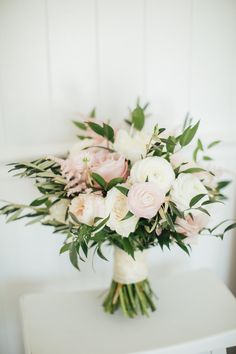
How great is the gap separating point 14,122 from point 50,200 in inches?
11.8

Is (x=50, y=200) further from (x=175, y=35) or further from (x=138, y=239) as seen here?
(x=175, y=35)

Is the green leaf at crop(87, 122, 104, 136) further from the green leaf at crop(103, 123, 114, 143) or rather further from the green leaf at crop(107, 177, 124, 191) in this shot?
the green leaf at crop(107, 177, 124, 191)

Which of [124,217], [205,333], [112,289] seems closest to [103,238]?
[124,217]

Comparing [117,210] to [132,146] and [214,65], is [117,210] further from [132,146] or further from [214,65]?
[214,65]

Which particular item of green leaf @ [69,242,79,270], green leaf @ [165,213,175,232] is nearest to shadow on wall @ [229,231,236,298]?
green leaf @ [165,213,175,232]

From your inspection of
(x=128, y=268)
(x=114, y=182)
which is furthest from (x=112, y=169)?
(x=128, y=268)

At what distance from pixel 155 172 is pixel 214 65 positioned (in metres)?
0.59

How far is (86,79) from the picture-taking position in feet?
3.32

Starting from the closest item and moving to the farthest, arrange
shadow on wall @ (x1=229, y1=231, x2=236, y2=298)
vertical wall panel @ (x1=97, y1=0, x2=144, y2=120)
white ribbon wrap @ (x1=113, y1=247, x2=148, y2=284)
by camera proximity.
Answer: white ribbon wrap @ (x1=113, y1=247, x2=148, y2=284) < vertical wall panel @ (x1=97, y1=0, x2=144, y2=120) < shadow on wall @ (x1=229, y1=231, x2=236, y2=298)

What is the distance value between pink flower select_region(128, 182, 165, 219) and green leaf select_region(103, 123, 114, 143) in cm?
18

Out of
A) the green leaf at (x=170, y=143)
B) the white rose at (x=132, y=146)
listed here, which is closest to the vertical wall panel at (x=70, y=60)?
the white rose at (x=132, y=146)

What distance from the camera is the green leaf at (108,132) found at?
0.80 meters

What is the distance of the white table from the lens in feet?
2.69

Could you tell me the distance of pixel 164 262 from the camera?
1.21 m
